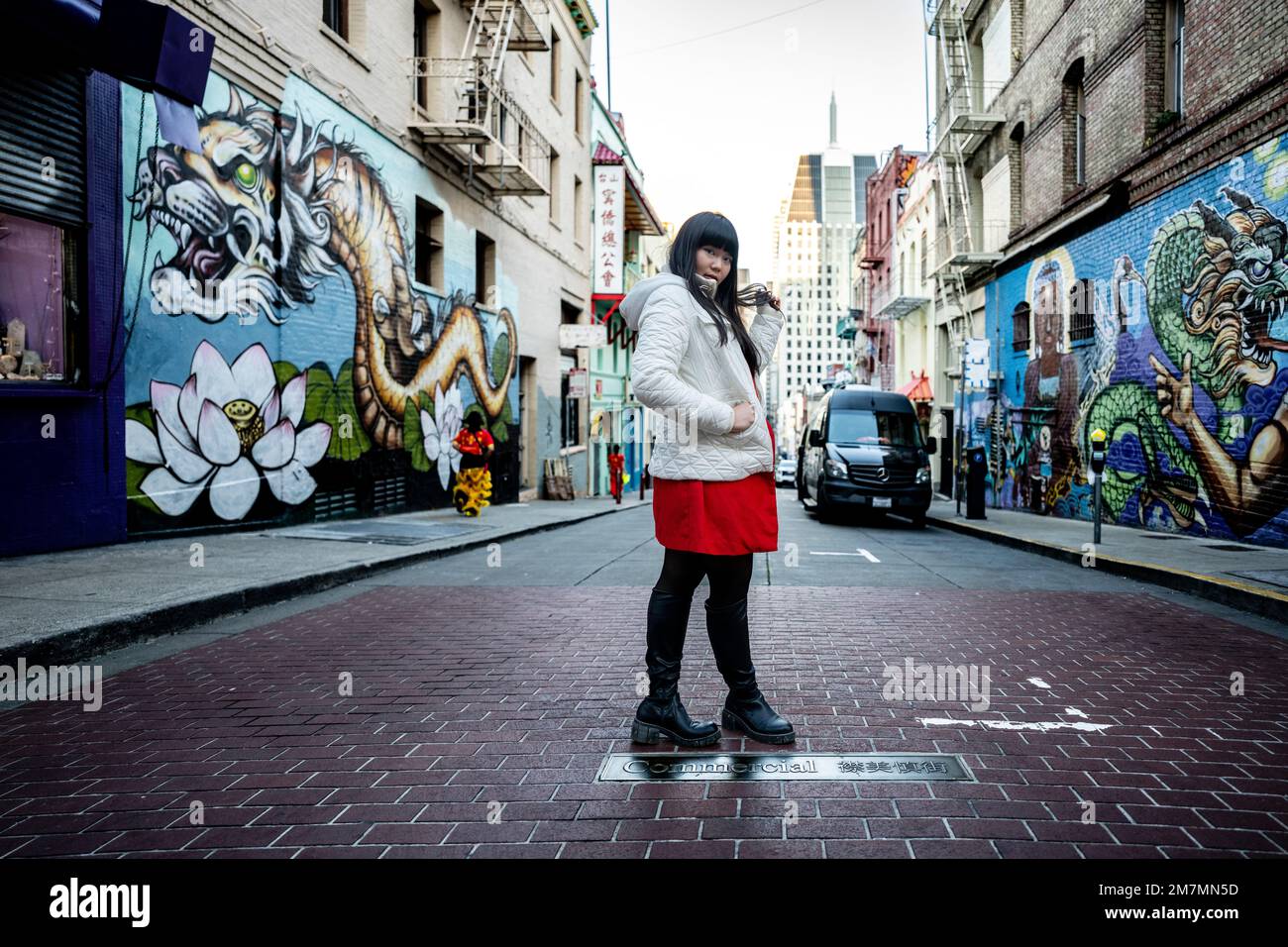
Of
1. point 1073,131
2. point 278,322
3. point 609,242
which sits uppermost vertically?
point 609,242

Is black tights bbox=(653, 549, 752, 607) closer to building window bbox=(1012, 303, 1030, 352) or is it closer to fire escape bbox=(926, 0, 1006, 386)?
building window bbox=(1012, 303, 1030, 352)

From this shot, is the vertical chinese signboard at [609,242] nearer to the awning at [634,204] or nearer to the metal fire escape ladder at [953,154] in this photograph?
the awning at [634,204]

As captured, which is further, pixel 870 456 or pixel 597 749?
pixel 870 456

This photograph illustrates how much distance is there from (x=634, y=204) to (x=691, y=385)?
31.3 meters

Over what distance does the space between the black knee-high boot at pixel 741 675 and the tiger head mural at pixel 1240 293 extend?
9.35m

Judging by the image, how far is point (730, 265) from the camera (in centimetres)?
357

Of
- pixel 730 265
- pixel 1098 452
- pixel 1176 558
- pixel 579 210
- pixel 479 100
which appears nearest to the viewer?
pixel 730 265

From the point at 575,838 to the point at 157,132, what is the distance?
9582 millimetres

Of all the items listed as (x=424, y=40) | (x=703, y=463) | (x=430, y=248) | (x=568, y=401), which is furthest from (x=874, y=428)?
(x=703, y=463)

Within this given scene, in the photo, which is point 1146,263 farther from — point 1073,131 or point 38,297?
point 38,297

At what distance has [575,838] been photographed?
266cm

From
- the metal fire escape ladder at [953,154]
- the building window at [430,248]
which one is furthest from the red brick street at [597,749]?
the metal fire escape ladder at [953,154]
